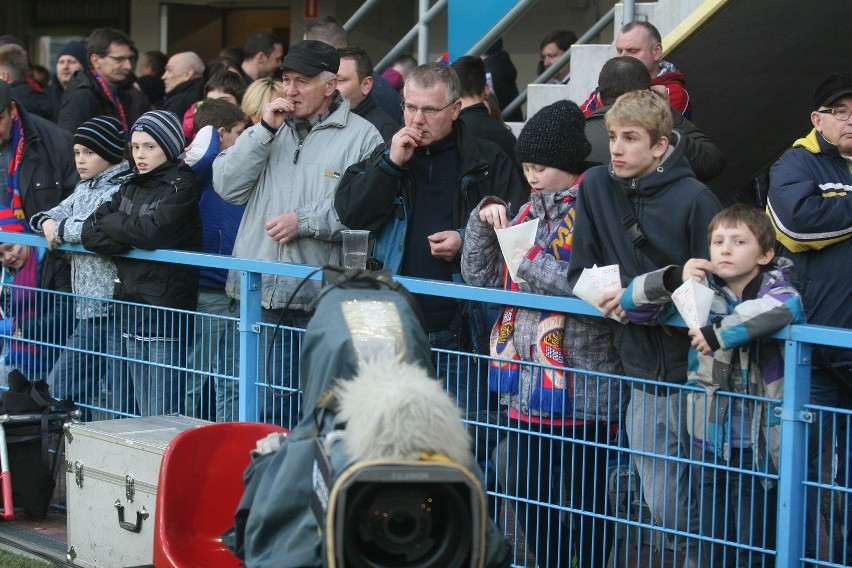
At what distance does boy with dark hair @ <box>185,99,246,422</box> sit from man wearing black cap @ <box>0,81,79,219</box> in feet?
3.03

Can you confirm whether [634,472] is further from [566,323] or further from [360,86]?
[360,86]

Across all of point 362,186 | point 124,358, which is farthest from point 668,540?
point 124,358

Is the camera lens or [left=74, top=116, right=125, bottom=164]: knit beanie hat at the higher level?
[left=74, top=116, right=125, bottom=164]: knit beanie hat

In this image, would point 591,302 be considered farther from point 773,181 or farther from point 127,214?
point 127,214

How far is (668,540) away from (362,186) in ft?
6.61

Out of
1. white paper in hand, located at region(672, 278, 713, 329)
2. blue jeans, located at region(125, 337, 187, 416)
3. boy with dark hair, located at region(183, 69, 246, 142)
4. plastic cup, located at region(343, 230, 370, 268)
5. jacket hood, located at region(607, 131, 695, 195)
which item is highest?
boy with dark hair, located at region(183, 69, 246, 142)

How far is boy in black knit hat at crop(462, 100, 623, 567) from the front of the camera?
4512 mm

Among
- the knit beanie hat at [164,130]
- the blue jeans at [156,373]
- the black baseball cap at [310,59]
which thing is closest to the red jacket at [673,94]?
the black baseball cap at [310,59]

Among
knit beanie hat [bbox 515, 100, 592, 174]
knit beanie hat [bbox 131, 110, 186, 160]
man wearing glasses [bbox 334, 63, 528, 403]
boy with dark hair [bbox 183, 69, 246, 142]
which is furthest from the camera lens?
boy with dark hair [bbox 183, 69, 246, 142]

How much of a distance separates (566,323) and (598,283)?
0.32m

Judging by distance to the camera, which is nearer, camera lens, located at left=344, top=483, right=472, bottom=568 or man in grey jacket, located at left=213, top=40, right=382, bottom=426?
camera lens, located at left=344, top=483, right=472, bottom=568

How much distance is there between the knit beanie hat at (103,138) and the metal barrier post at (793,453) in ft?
12.6

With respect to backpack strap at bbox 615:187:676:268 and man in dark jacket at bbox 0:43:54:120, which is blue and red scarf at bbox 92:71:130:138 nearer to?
man in dark jacket at bbox 0:43:54:120

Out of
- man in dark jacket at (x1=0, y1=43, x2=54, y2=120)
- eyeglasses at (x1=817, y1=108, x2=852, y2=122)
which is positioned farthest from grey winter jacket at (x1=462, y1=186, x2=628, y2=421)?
man in dark jacket at (x1=0, y1=43, x2=54, y2=120)
